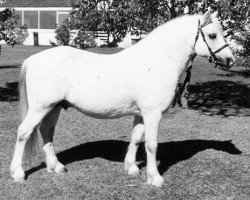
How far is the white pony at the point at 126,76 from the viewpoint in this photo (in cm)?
A: 535

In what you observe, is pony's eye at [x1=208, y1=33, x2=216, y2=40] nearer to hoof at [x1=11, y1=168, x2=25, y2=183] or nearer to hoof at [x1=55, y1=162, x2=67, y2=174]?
hoof at [x1=55, y1=162, x2=67, y2=174]

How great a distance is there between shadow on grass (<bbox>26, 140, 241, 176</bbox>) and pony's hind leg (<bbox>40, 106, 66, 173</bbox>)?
0.33 metres

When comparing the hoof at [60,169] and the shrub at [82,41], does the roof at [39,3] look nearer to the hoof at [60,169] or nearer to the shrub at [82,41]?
the shrub at [82,41]

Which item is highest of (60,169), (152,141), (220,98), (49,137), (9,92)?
→ (152,141)

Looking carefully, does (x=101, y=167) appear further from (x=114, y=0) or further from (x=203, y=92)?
(x=203, y=92)

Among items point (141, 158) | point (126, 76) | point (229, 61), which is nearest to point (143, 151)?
point (141, 158)

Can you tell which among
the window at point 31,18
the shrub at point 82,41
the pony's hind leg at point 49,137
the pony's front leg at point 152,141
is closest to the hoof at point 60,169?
the pony's hind leg at point 49,137

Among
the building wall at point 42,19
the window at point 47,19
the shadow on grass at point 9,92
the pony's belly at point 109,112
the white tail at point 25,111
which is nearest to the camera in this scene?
the pony's belly at point 109,112

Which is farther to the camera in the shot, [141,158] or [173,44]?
[141,158]

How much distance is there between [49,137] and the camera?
5.96 metres

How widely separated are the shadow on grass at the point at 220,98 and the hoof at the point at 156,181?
608 centimetres

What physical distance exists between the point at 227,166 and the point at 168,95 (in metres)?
2.02

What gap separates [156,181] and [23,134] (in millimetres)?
1990

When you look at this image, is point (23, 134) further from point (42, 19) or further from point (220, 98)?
point (42, 19)
